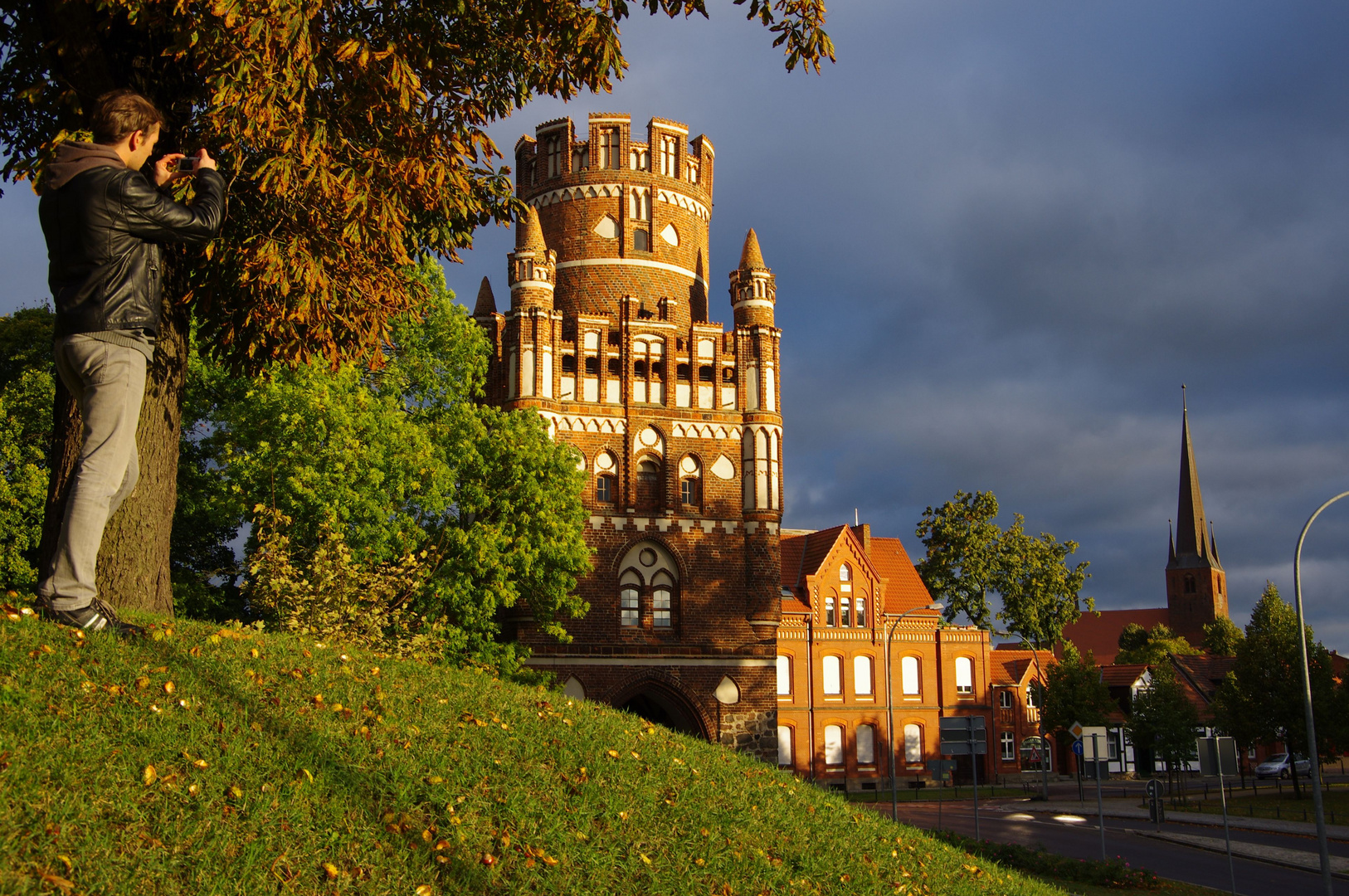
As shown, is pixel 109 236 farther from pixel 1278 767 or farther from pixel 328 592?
pixel 1278 767

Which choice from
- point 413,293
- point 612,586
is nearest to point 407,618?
point 612,586

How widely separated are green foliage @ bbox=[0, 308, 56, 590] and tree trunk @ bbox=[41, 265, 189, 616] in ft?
53.9

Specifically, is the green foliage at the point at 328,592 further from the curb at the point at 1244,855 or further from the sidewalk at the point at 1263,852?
the curb at the point at 1244,855

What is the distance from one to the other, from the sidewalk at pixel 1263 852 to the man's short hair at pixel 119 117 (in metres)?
24.9

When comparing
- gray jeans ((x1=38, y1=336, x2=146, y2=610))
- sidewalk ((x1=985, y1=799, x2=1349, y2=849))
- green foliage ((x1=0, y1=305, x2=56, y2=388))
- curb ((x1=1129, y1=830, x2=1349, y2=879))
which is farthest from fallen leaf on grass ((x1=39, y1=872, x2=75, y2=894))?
sidewalk ((x1=985, y1=799, x2=1349, y2=849))

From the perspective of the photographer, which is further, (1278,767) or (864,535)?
(1278,767)

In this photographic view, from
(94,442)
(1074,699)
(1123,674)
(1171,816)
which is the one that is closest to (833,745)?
(1074,699)

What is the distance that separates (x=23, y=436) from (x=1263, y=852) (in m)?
33.1

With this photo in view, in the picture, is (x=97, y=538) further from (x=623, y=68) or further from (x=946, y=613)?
(x=946, y=613)

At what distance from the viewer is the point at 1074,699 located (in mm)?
48438

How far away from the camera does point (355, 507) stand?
24.5 m

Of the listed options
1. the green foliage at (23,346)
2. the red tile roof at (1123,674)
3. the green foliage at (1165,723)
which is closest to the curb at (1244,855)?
the green foliage at (1165,723)

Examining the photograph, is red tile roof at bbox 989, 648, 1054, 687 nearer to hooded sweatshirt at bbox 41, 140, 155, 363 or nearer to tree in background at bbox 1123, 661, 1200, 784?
tree in background at bbox 1123, 661, 1200, 784

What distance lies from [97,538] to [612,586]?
2879cm
